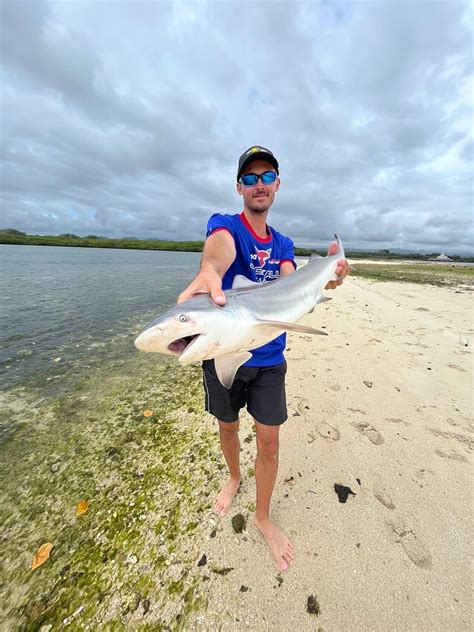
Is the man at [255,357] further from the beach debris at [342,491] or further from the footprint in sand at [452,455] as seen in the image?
the footprint in sand at [452,455]

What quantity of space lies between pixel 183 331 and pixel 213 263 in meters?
0.81

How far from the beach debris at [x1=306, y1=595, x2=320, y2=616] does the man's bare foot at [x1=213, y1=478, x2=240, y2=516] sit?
3.22ft

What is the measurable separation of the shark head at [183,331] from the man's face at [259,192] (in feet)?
4.18

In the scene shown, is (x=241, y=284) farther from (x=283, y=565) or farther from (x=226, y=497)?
(x=283, y=565)

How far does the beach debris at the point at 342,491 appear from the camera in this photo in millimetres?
2859

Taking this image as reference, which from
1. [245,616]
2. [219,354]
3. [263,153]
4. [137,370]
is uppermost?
[263,153]

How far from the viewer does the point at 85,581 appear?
7.56 feet

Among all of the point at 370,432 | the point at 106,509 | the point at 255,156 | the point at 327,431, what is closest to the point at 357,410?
the point at 370,432

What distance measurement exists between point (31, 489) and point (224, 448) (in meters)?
2.55

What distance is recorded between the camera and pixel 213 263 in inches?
90.1

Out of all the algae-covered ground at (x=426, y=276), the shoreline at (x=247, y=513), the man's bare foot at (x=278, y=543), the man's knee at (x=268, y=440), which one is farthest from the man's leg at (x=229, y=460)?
the algae-covered ground at (x=426, y=276)

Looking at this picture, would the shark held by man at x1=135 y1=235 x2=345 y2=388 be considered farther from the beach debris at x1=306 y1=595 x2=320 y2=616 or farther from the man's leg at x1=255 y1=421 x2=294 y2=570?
the beach debris at x1=306 y1=595 x2=320 y2=616

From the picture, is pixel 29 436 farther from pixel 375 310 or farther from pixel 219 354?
pixel 375 310

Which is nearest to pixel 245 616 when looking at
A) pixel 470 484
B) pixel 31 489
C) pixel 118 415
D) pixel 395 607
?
pixel 395 607
